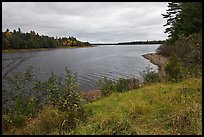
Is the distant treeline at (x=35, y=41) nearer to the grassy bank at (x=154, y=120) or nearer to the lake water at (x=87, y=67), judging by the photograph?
the lake water at (x=87, y=67)

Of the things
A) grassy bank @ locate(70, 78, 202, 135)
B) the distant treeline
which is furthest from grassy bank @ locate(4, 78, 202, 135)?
the distant treeline

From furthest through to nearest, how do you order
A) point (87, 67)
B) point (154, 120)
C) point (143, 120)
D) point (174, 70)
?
point (87, 67) → point (174, 70) → point (143, 120) → point (154, 120)

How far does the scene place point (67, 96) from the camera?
6090mm

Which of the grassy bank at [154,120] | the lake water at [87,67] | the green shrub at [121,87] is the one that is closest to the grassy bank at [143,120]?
the grassy bank at [154,120]

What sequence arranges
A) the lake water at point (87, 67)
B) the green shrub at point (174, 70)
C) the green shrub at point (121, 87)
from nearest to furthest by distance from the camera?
the green shrub at point (174, 70) → the green shrub at point (121, 87) → the lake water at point (87, 67)

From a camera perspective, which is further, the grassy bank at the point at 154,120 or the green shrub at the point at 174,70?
the green shrub at the point at 174,70

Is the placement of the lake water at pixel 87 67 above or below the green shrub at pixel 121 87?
below

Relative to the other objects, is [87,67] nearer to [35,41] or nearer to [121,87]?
[121,87]

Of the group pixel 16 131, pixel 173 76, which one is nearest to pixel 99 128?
pixel 16 131

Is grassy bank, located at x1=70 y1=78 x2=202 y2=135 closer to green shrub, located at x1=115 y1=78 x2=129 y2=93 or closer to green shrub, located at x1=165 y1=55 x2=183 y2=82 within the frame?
green shrub, located at x1=165 y1=55 x2=183 y2=82

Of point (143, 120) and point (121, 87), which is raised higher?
point (143, 120)

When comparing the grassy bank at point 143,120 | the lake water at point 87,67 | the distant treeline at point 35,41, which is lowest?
the lake water at point 87,67

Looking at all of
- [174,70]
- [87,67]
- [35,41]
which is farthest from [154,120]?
[35,41]

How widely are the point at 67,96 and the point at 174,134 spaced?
285 centimetres
